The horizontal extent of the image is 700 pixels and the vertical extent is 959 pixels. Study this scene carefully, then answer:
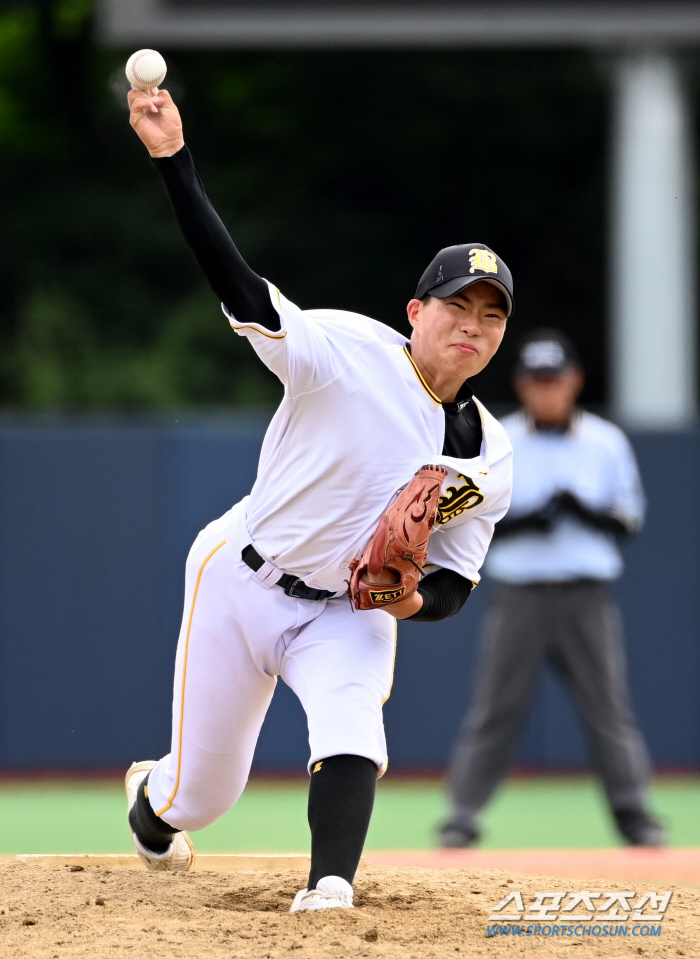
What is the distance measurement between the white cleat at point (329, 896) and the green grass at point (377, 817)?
263cm

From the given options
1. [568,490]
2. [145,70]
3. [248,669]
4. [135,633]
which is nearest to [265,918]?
[248,669]

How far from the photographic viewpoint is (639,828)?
6.05m

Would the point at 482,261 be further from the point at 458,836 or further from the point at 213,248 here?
the point at 458,836

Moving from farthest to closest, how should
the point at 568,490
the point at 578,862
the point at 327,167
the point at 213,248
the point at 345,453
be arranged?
the point at 327,167 < the point at 568,490 < the point at 578,862 < the point at 345,453 < the point at 213,248

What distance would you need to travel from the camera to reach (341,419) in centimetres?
373

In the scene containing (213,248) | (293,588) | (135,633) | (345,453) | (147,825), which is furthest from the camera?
(135,633)

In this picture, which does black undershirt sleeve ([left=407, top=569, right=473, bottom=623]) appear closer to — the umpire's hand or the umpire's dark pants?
the umpire's hand

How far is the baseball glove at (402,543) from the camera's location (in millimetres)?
3592

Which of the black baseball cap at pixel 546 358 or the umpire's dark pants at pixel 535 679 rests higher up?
the black baseball cap at pixel 546 358

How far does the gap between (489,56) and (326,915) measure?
1407 cm

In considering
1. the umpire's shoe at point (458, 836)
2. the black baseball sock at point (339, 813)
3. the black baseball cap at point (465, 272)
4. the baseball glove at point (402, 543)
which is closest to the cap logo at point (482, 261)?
the black baseball cap at point (465, 272)

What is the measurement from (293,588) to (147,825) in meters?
1.01

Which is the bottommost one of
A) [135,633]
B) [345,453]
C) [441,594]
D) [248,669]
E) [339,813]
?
[135,633]

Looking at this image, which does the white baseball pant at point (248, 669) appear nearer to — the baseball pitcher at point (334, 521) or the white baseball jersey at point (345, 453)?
the baseball pitcher at point (334, 521)
